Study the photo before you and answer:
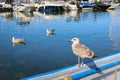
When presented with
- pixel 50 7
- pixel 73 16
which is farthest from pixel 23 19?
pixel 50 7

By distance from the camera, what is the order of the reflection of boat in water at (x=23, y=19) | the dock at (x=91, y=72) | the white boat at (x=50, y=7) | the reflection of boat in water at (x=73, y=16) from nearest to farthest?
the dock at (x=91, y=72) < the reflection of boat in water at (x=23, y=19) < the reflection of boat in water at (x=73, y=16) < the white boat at (x=50, y=7)

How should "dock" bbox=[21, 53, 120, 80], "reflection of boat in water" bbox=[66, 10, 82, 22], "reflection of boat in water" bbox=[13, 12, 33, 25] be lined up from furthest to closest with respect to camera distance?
"reflection of boat in water" bbox=[66, 10, 82, 22], "reflection of boat in water" bbox=[13, 12, 33, 25], "dock" bbox=[21, 53, 120, 80]

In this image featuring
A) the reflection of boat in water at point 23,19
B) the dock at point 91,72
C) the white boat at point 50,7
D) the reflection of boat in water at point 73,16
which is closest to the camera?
the dock at point 91,72

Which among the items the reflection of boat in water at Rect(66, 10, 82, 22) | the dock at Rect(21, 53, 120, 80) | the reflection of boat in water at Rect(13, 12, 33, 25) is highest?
the dock at Rect(21, 53, 120, 80)

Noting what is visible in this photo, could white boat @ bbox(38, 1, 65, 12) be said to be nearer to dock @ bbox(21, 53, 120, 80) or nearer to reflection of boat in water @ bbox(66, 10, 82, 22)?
reflection of boat in water @ bbox(66, 10, 82, 22)

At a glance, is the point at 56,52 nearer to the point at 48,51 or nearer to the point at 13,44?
the point at 48,51

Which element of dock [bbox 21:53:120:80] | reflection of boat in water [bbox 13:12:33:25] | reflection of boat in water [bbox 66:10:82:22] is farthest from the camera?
reflection of boat in water [bbox 66:10:82:22]

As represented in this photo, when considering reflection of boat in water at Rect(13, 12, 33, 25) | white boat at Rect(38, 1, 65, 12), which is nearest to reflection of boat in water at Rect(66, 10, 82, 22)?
reflection of boat in water at Rect(13, 12, 33, 25)

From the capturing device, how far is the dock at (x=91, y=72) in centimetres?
838

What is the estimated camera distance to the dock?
27.5ft

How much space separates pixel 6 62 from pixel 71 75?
10.1 metres

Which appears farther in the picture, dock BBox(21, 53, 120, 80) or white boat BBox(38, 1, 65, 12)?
white boat BBox(38, 1, 65, 12)

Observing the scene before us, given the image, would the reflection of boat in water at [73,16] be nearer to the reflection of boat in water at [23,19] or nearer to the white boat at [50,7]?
the reflection of boat in water at [23,19]

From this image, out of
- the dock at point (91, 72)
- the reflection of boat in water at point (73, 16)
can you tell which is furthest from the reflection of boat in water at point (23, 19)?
the dock at point (91, 72)
